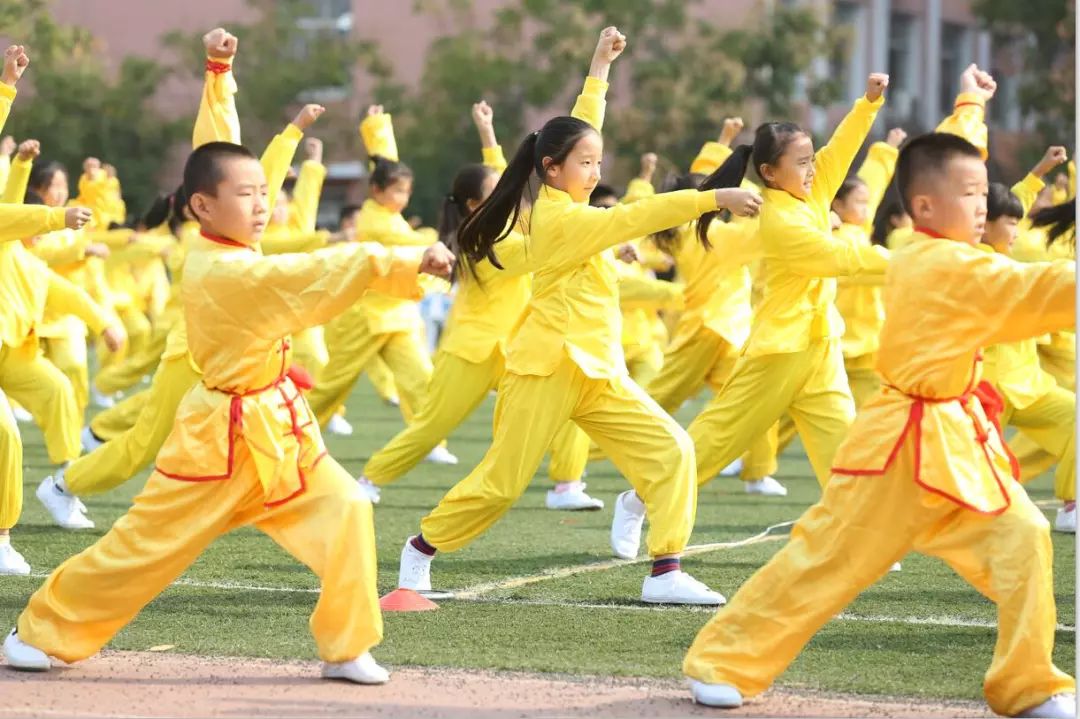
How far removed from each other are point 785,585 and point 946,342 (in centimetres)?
82

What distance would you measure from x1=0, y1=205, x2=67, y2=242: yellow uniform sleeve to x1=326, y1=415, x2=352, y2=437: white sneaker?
7.82m

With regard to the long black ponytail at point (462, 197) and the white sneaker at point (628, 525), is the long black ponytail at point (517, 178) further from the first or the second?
the long black ponytail at point (462, 197)

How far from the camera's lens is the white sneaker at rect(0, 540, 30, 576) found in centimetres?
784

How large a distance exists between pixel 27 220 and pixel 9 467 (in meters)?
1.11

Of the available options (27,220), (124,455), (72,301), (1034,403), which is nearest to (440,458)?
(72,301)

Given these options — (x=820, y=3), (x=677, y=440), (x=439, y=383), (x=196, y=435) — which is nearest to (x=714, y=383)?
(x=439, y=383)

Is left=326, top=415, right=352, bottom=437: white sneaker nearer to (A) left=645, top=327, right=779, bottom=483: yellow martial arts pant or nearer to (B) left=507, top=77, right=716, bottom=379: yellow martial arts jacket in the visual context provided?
(A) left=645, top=327, right=779, bottom=483: yellow martial arts pant

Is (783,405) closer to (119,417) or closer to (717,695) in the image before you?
(717,695)

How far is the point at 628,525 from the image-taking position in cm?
843

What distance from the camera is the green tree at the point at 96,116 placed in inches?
1272

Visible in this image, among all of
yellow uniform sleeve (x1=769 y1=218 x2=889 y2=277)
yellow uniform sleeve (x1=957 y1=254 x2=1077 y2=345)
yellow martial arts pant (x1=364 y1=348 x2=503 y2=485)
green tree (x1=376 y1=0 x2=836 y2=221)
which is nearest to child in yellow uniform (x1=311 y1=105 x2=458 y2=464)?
yellow martial arts pant (x1=364 y1=348 x2=503 y2=485)

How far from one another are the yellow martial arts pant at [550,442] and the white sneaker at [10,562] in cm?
181

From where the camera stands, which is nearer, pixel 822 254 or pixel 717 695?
pixel 717 695

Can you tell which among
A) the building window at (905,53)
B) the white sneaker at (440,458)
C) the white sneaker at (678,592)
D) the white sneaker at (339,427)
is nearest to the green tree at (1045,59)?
the building window at (905,53)
